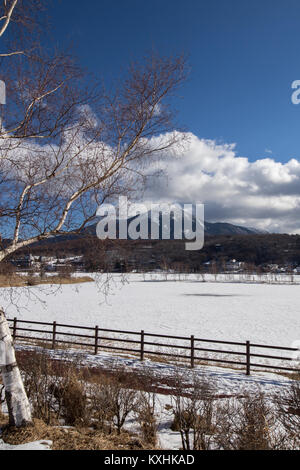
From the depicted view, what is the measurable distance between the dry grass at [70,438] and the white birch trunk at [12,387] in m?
0.15

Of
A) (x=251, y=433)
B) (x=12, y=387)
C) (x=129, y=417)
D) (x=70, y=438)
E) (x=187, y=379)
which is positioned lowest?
(x=129, y=417)

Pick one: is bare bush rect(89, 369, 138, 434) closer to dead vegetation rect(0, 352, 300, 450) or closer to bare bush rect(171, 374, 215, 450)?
dead vegetation rect(0, 352, 300, 450)

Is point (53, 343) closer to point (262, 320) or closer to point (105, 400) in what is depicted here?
point (105, 400)

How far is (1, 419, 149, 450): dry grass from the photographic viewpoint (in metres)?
4.17

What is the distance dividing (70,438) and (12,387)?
1084mm

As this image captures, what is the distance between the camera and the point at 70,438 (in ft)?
14.4

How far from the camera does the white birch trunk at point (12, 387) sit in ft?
14.3

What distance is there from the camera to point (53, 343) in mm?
14312

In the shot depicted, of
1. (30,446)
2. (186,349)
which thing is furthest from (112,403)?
(186,349)

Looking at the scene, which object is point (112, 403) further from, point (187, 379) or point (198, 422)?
point (187, 379)

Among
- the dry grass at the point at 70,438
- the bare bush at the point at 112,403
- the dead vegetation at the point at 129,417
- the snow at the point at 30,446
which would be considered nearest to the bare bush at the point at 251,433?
the dead vegetation at the point at 129,417

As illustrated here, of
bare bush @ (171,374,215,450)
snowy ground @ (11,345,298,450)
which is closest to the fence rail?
snowy ground @ (11,345,298,450)

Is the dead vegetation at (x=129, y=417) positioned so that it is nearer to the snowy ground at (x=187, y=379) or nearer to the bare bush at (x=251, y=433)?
the bare bush at (x=251, y=433)
